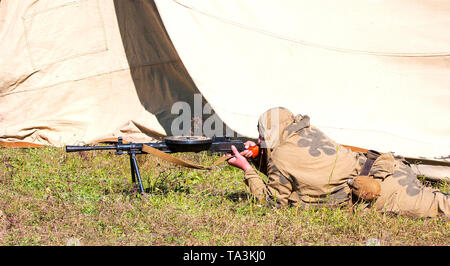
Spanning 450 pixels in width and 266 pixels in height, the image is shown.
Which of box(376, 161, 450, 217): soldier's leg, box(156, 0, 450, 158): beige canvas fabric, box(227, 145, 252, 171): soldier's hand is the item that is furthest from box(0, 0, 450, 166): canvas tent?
box(227, 145, 252, 171): soldier's hand

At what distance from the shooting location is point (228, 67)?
17.8 ft

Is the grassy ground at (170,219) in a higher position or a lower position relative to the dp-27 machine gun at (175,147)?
lower

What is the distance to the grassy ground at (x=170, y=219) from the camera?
3361mm

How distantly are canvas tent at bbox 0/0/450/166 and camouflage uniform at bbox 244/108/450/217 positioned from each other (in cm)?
114

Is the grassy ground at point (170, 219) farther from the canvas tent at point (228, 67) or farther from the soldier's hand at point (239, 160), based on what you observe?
the canvas tent at point (228, 67)

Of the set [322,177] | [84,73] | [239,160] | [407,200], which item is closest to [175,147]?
[239,160]

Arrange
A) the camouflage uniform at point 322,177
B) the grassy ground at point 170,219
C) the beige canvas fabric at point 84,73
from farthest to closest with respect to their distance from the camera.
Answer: the beige canvas fabric at point 84,73 → the camouflage uniform at point 322,177 → the grassy ground at point 170,219

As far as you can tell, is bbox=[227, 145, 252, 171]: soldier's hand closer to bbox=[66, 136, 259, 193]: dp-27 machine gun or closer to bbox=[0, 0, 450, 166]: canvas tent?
bbox=[66, 136, 259, 193]: dp-27 machine gun

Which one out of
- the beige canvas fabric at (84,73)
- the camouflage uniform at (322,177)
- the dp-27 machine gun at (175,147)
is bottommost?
the camouflage uniform at (322,177)

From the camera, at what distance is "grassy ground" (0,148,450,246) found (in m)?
3.36

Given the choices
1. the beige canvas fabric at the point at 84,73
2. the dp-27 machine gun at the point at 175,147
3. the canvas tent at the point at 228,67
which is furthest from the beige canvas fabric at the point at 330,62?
the dp-27 machine gun at the point at 175,147

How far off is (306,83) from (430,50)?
1.29 m

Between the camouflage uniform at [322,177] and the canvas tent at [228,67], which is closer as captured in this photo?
the camouflage uniform at [322,177]

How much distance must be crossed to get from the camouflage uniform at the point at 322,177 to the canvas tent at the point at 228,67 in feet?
3.73
